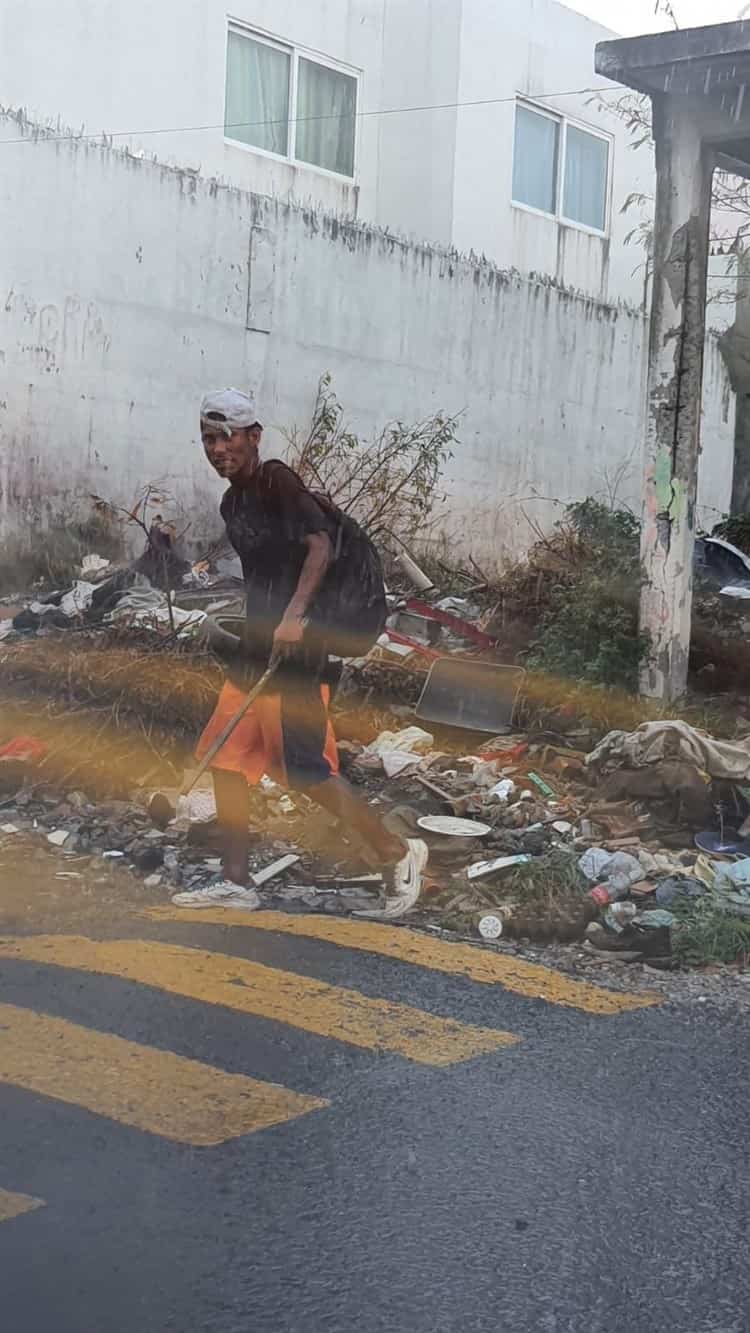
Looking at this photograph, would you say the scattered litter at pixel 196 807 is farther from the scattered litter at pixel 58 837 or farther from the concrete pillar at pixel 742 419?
the concrete pillar at pixel 742 419

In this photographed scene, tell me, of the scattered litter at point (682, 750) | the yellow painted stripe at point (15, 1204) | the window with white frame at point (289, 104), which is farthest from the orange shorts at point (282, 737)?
the window with white frame at point (289, 104)

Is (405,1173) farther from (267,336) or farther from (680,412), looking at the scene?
(267,336)

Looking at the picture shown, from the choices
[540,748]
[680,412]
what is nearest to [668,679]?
[540,748]

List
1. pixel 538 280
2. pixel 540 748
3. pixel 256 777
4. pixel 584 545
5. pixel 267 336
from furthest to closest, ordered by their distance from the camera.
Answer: pixel 538 280
pixel 267 336
pixel 584 545
pixel 540 748
pixel 256 777

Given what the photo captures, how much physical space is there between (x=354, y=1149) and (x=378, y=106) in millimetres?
14696

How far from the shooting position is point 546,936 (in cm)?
569

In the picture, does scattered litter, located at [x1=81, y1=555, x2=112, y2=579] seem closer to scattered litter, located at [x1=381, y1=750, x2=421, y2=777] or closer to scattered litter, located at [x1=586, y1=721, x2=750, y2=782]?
scattered litter, located at [x1=381, y1=750, x2=421, y2=777]

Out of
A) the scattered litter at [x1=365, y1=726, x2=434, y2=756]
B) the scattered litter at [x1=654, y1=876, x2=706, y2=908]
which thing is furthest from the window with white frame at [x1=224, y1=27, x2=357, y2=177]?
the scattered litter at [x1=654, y1=876, x2=706, y2=908]

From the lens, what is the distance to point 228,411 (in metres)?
5.62

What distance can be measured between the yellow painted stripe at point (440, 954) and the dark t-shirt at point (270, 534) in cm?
103

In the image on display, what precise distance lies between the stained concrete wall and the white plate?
505 centimetres

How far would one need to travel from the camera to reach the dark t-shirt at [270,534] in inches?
227

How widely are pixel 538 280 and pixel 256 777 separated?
9.78m

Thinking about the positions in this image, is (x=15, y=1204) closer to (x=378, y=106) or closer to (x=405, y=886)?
(x=405, y=886)
